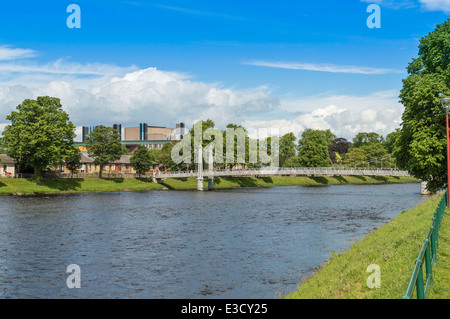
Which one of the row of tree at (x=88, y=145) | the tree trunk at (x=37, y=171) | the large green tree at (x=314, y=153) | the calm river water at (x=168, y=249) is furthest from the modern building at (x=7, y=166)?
the large green tree at (x=314, y=153)

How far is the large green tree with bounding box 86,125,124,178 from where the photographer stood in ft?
322

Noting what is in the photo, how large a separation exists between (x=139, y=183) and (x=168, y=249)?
72677 millimetres

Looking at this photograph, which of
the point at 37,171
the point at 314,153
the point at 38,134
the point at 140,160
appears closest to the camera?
the point at 38,134

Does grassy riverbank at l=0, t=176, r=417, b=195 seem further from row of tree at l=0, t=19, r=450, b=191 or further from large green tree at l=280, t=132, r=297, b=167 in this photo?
large green tree at l=280, t=132, r=297, b=167

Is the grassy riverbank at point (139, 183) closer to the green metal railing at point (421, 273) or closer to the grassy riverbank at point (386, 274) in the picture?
the grassy riverbank at point (386, 274)

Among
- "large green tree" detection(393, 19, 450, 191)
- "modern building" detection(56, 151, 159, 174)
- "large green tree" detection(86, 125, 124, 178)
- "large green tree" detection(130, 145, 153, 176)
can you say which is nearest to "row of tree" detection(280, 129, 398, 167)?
"modern building" detection(56, 151, 159, 174)

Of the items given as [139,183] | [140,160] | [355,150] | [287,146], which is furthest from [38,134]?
[355,150]

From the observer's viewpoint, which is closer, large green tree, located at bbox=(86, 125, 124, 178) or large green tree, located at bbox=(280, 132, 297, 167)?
large green tree, located at bbox=(86, 125, 124, 178)

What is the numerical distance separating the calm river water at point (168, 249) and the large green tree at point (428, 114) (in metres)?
6.75

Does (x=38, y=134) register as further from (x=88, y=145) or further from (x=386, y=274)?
(x=386, y=274)

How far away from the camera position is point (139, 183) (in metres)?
101

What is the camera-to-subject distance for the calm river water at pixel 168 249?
20625 millimetres

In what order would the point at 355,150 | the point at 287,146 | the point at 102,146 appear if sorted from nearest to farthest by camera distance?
1. the point at 102,146
2. the point at 287,146
3. the point at 355,150

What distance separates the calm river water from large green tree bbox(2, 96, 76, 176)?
2811 cm
